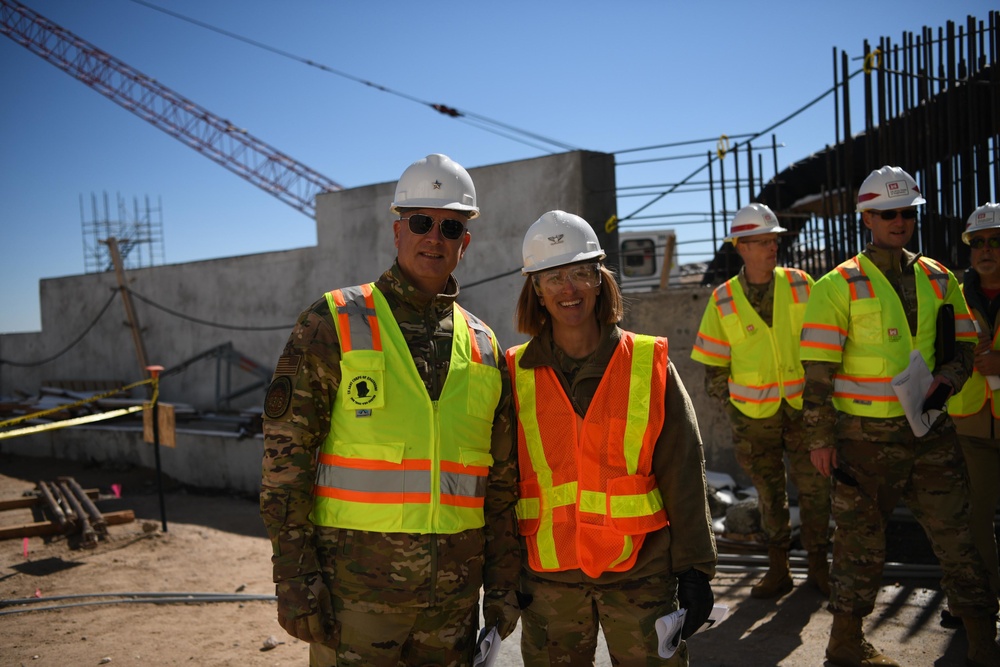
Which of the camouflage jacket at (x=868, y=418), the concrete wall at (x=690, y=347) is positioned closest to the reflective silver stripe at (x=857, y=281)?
the camouflage jacket at (x=868, y=418)

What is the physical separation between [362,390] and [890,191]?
10.6 ft

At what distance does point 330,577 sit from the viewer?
8.58 ft

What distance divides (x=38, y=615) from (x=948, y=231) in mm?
8274

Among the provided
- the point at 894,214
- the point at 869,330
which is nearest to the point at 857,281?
the point at 869,330

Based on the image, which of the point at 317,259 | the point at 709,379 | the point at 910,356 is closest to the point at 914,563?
the point at 709,379

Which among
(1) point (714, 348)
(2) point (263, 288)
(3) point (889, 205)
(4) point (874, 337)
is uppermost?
(2) point (263, 288)

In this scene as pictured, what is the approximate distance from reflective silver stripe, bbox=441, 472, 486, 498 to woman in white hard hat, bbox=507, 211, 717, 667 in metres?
0.25

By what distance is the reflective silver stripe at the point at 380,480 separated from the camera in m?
2.62

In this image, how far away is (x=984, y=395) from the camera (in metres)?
4.90

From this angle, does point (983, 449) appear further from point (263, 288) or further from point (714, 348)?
point (263, 288)

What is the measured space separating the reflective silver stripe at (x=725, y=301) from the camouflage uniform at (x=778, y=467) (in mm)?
122

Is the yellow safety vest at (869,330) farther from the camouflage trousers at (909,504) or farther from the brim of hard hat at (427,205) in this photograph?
the brim of hard hat at (427,205)

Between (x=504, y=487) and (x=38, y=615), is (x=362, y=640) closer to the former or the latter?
(x=504, y=487)

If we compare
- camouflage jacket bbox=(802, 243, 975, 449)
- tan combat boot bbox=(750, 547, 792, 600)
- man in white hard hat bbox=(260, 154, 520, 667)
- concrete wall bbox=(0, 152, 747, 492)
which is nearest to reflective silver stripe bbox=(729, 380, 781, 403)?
tan combat boot bbox=(750, 547, 792, 600)
